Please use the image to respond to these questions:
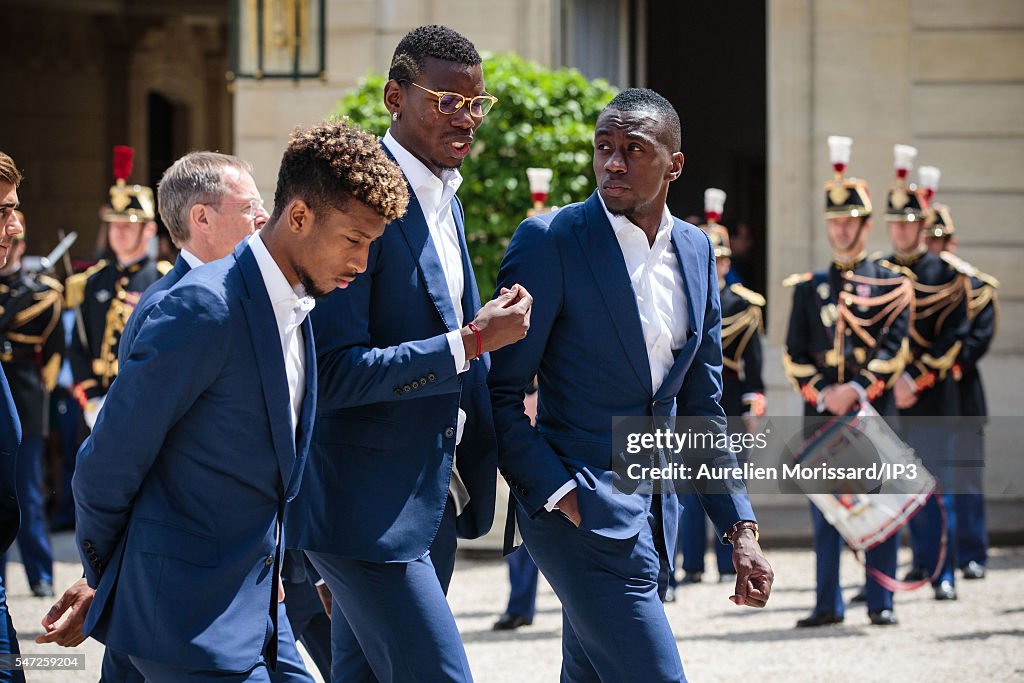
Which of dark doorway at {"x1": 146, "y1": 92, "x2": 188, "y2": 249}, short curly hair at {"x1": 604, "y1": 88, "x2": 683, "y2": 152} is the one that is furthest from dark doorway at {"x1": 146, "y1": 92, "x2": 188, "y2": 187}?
short curly hair at {"x1": 604, "y1": 88, "x2": 683, "y2": 152}

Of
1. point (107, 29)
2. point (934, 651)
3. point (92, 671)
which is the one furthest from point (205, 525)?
point (107, 29)

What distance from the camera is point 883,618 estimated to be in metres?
8.14

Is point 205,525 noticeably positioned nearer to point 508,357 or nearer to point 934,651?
point 508,357

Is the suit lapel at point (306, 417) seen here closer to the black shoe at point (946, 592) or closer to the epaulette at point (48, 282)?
the black shoe at point (946, 592)

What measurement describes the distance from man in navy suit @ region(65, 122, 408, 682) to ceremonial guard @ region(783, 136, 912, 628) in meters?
5.48

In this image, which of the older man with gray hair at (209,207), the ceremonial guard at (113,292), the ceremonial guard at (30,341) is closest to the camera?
the older man with gray hair at (209,207)

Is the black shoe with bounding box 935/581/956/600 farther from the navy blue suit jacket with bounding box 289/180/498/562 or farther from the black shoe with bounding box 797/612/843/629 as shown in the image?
the navy blue suit jacket with bounding box 289/180/498/562

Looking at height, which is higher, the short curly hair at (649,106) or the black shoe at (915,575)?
the short curly hair at (649,106)

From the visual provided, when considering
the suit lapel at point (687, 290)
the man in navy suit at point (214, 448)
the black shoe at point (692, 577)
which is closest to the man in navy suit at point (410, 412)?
the man in navy suit at point (214, 448)

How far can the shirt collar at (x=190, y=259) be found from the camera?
4488mm

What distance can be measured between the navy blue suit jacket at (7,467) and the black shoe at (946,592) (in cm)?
624

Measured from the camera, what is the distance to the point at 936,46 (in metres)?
12.2

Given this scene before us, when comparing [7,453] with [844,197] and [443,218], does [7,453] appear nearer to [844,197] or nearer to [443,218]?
[443,218]

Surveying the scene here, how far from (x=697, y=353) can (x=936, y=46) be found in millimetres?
8450
